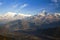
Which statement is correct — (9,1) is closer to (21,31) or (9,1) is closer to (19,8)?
(19,8)

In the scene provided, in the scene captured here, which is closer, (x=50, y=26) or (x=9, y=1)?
(x=50, y=26)

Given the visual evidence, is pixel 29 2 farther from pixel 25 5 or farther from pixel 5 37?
pixel 5 37

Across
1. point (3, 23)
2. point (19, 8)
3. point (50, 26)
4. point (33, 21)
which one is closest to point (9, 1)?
point (19, 8)

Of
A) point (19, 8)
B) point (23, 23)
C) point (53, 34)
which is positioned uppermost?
point (19, 8)

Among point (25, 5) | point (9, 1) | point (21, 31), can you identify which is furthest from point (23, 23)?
point (9, 1)

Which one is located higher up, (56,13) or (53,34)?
(56,13)

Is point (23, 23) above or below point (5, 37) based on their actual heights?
above

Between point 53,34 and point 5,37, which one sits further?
point 5,37

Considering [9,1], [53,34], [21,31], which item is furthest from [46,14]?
[9,1]
